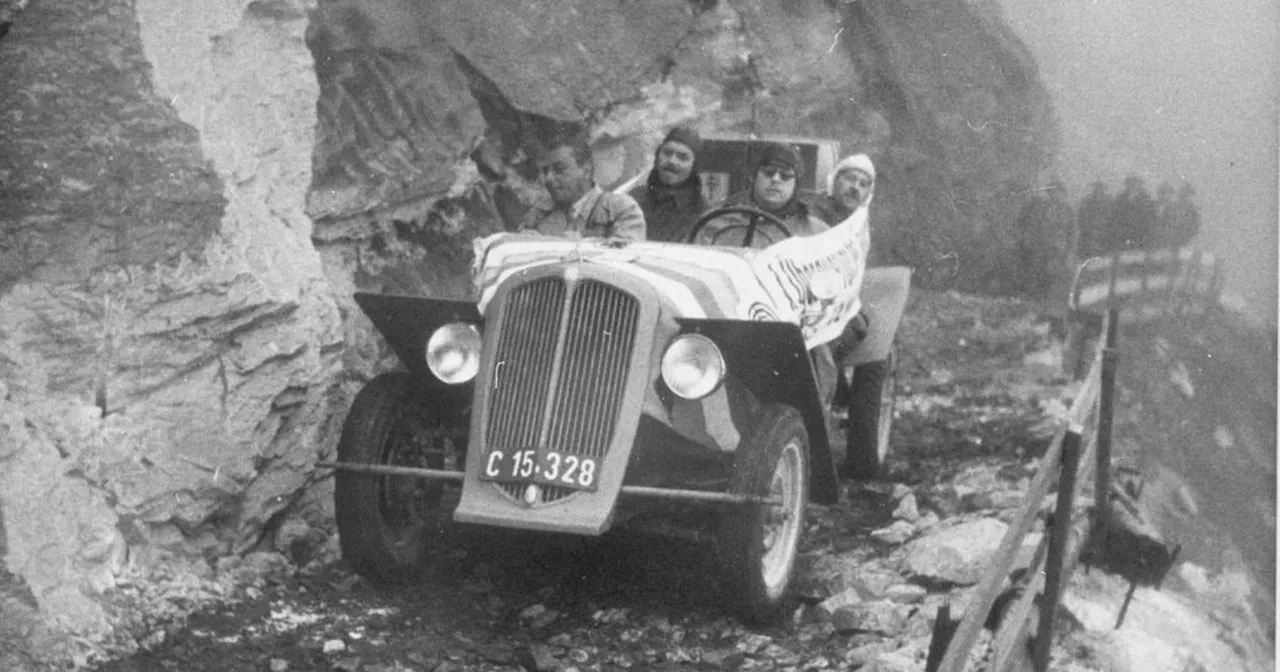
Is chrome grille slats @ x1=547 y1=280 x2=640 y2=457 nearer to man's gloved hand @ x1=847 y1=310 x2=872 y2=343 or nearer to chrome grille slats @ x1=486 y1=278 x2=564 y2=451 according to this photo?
chrome grille slats @ x1=486 y1=278 x2=564 y2=451

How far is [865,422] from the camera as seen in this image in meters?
6.54

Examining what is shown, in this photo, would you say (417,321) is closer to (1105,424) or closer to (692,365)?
(692,365)

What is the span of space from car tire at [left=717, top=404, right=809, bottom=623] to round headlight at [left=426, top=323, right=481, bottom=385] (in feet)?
3.05

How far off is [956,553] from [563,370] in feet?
5.31

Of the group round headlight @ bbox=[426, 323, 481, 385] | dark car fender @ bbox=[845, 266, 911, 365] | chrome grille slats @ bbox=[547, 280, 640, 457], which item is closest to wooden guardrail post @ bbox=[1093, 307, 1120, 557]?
dark car fender @ bbox=[845, 266, 911, 365]

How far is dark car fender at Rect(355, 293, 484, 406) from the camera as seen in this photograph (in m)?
4.86

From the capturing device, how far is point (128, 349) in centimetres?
457

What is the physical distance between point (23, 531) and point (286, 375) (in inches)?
46.5

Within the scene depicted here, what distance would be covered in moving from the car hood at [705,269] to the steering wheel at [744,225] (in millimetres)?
146

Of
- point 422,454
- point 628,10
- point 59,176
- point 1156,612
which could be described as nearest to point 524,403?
point 422,454

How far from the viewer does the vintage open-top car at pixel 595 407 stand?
4582 mm

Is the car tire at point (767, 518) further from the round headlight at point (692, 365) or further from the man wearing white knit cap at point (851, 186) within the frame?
the man wearing white knit cap at point (851, 186)

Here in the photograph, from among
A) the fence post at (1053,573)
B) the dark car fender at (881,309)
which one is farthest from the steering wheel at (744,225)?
the fence post at (1053,573)

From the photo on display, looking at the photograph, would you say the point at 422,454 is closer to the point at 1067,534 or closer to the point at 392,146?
the point at 392,146
